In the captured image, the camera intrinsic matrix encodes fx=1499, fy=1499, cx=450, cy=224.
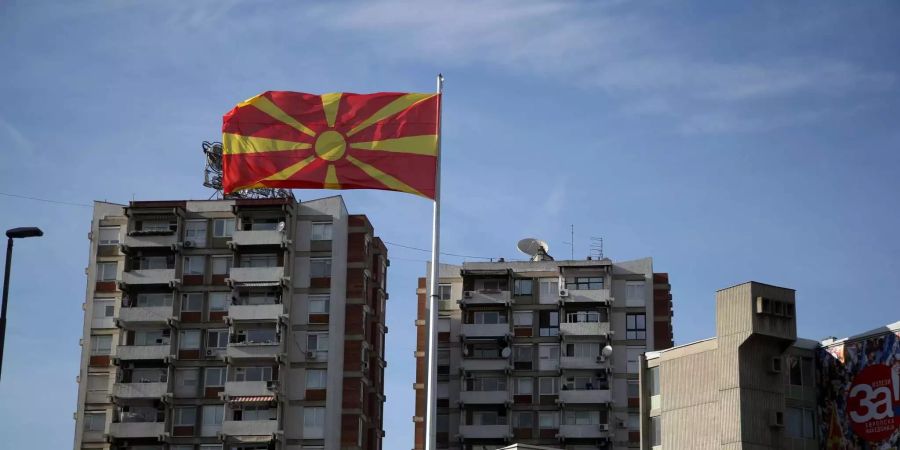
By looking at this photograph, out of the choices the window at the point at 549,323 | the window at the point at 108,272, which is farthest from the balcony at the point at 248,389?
the window at the point at 549,323

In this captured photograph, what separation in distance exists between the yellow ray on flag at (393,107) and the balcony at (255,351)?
233 ft

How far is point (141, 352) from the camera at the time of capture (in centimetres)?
11625

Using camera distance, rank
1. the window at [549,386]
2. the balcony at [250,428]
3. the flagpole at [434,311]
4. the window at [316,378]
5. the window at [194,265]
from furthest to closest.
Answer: the window at [549,386] → the window at [194,265] → the window at [316,378] → the balcony at [250,428] → the flagpole at [434,311]

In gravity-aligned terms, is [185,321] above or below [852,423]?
above

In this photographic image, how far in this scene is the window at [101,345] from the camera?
11875 centimetres

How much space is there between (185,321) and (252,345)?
651 centimetres

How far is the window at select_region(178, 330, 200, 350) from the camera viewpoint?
117625mm

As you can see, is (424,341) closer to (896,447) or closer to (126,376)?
(126,376)

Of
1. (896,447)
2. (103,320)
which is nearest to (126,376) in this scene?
(103,320)

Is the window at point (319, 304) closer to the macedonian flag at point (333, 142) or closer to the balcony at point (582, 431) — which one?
the balcony at point (582, 431)

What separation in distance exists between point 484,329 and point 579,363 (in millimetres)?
8610

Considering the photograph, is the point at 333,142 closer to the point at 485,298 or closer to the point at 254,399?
the point at 254,399

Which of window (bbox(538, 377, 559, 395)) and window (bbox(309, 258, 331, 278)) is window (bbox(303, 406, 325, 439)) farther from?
window (bbox(538, 377, 559, 395))

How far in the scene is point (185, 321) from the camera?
118 meters
